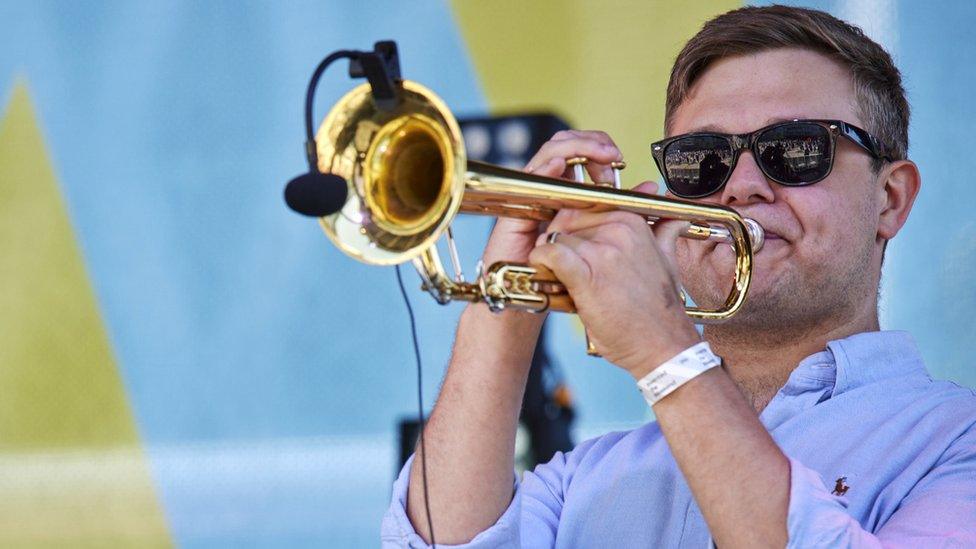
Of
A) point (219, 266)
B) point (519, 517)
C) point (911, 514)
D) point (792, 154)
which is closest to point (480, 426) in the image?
point (519, 517)

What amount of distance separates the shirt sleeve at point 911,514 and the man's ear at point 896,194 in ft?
2.33

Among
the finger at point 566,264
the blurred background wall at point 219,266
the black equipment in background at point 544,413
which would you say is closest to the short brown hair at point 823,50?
the finger at point 566,264

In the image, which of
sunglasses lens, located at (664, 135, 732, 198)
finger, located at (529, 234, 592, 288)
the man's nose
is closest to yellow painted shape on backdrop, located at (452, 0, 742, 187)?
sunglasses lens, located at (664, 135, 732, 198)

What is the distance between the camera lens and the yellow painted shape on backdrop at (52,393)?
175 inches

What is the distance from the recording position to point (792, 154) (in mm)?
2559

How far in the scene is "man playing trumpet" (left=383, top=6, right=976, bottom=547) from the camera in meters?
1.85

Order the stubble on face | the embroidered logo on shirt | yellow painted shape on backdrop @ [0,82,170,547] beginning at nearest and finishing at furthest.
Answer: the embroidered logo on shirt
the stubble on face
yellow painted shape on backdrop @ [0,82,170,547]

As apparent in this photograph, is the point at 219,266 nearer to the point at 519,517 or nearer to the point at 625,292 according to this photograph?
the point at 519,517

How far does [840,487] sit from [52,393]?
3.21m

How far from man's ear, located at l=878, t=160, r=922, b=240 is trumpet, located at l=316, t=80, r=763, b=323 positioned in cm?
99

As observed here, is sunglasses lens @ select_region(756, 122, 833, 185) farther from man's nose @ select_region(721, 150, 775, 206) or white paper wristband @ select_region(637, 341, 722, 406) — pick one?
white paper wristband @ select_region(637, 341, 722, 406)

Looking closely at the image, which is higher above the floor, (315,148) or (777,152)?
(315,148)

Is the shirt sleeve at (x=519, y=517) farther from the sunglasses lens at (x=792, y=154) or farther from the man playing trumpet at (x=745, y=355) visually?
the sunglasses lens at (x=792, y=154)

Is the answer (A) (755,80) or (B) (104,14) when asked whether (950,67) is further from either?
(B) (104,14)
